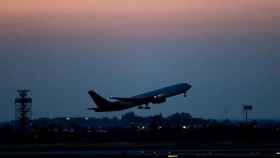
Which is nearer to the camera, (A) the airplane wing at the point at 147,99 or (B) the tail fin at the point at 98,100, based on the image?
(A) the airplane wing at the point at 147,99

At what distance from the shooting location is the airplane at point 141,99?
160250 millimetres

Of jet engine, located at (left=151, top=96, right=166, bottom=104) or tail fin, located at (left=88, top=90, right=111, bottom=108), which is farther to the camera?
tail fin, located at (left=88, top=90, right=111, bottom=108)

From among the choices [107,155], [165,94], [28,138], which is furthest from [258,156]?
[165,94]

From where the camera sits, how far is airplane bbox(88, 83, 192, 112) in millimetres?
160250

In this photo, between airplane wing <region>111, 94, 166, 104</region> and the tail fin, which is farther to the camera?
the tail fin

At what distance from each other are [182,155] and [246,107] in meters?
115

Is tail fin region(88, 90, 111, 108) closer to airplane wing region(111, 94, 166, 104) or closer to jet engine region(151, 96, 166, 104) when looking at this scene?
airplane wing region(111, 94, 166, 104)

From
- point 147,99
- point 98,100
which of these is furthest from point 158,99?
point 98,100

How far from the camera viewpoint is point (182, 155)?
85625 millimetres

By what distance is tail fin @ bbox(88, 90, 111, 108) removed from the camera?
168000mm

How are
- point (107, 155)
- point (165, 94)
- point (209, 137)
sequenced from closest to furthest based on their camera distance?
1. point (107, 155)
2. point (209, 137)
3. point (165, 94)

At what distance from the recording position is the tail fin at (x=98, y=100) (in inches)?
6614

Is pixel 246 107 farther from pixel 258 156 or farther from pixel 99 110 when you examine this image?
pixel 258 156

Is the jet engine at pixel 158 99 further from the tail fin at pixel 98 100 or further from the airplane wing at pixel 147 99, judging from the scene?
the tail fin at pixel 98 100
